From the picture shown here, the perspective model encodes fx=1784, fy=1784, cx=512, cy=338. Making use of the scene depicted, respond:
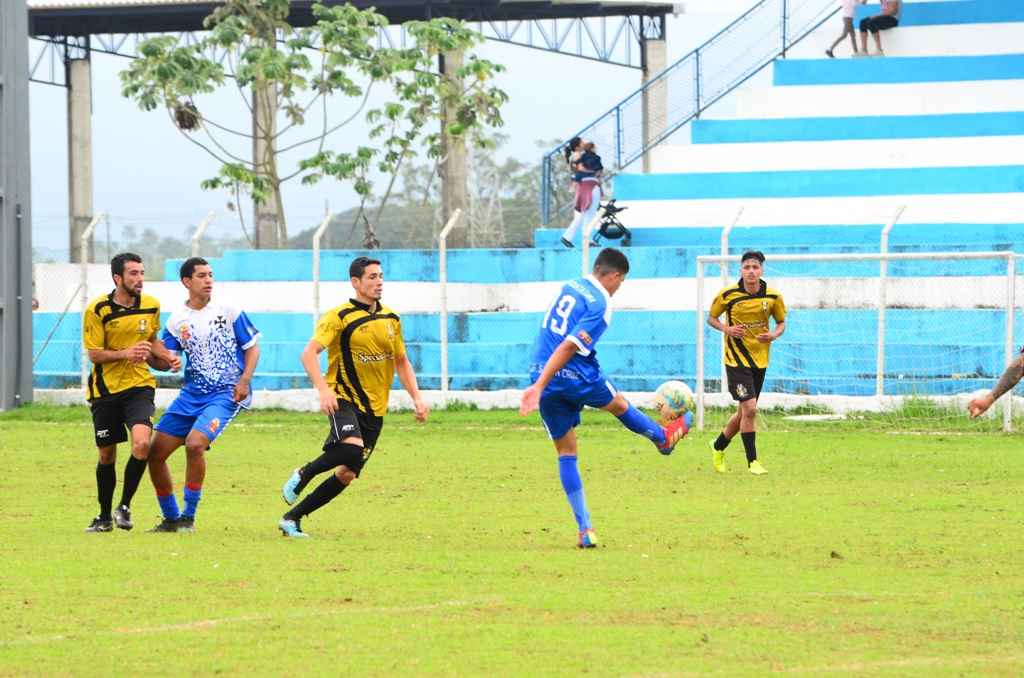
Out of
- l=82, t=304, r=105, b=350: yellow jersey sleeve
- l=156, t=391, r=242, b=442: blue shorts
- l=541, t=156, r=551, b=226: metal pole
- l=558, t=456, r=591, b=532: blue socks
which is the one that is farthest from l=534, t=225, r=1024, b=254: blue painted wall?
l=558, t=456, r=591, b=532: blue socks

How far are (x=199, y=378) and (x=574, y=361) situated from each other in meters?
2.69

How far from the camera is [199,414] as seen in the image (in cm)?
1215

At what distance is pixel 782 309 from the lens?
1736 centimetres

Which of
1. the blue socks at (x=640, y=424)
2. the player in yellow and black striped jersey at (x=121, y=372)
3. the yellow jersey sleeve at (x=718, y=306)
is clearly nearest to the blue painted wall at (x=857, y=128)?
the yellow jersey sleeve at (x=718, y=306)

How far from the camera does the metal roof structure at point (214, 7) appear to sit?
43.8 m

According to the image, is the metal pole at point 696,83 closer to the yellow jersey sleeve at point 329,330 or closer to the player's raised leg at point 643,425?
the player's raised leg at point 643,425

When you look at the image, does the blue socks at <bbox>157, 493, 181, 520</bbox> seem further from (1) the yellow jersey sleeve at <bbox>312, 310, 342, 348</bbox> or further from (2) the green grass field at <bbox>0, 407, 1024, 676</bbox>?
(1) the yellow jersey sleeve at <bbox>312, 310, 342, 348</bbox>

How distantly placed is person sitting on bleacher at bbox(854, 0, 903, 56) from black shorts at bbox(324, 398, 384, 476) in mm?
23890

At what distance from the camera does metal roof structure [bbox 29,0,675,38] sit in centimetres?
4384

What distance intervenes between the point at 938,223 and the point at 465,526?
1748 cm

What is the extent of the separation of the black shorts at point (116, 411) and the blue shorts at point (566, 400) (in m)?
2.87

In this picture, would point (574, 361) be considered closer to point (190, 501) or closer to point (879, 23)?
point (190, 501)

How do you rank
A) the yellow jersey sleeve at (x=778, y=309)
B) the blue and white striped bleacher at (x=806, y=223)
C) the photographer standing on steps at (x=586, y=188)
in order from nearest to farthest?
the yellow jersey sleeve at (x=778, y=309) → the blue and white striped bleacher at (x=806, y=223) → the photographer standing on steps at (x=586, y=188)

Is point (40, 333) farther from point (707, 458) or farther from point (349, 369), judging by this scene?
point (349, 369)
